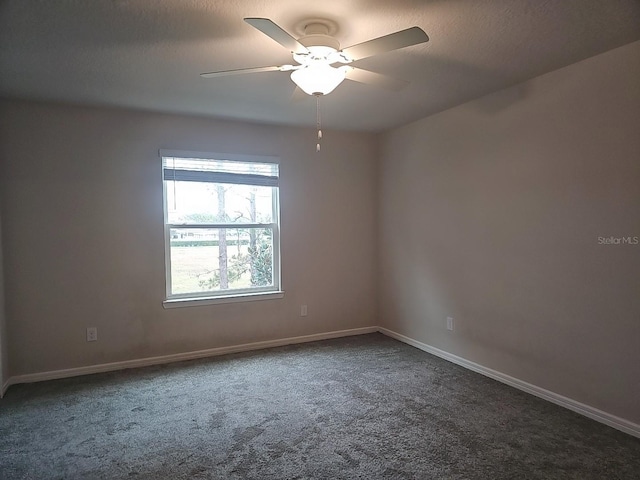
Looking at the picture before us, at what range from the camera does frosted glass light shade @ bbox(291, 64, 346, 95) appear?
2.11m

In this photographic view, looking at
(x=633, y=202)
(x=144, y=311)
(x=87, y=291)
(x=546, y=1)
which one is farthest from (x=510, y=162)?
(x=87, y=291)

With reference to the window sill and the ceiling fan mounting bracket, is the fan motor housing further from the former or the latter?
the window sill

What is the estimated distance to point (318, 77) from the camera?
212cm

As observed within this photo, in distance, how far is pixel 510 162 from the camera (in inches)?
124

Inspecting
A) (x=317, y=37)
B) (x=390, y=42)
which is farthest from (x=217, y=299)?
(x=390, y=42)

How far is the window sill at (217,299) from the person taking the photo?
3.80 m

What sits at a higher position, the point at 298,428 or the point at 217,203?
the point at 217,203

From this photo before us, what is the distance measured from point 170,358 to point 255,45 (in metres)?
2.92

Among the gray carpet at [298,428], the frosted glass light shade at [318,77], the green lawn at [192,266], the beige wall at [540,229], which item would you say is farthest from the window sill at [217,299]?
the frosted glass light shade at [318,77]

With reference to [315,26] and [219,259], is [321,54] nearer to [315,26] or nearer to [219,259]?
[315,26]

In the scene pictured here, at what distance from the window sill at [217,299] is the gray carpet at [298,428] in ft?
1.98

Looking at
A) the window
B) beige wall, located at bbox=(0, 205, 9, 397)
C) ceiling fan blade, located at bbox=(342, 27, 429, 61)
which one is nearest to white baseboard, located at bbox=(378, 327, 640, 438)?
the window

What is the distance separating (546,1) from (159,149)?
3.21 metres

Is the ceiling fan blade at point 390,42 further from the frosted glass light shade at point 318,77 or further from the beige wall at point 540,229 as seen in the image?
the beige wall at point 540,229
